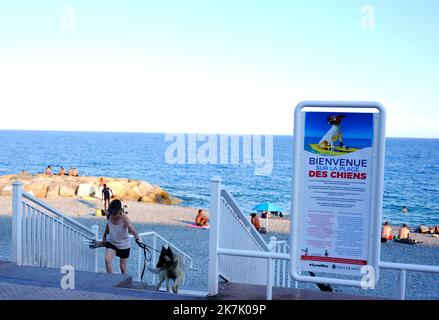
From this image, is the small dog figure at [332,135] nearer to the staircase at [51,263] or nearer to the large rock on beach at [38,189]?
the staircase at [51,263]

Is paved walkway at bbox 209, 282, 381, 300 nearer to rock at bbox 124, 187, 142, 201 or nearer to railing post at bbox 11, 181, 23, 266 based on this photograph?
railing post at bbox 11, 181, 23, 266

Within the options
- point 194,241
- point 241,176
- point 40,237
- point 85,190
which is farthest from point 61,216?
point 241,176

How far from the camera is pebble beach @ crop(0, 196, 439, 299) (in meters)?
14.8

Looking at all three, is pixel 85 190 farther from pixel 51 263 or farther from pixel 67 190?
pixel 51 263

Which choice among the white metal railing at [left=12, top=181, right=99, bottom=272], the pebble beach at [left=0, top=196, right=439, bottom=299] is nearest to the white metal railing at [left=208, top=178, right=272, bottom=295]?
the pebble beach at [left=0, top=196, right=439, bottom=299]

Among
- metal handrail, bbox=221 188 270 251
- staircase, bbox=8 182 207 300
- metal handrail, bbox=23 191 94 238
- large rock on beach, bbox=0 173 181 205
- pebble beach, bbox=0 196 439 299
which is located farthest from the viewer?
large rock on beach, bbox=0 173 181 205

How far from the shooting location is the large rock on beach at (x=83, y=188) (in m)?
40.0

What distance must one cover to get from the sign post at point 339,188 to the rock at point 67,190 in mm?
36791

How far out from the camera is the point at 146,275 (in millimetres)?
14234

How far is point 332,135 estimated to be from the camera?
5719 mm

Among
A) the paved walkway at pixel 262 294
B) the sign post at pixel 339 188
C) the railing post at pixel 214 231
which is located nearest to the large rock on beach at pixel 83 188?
the paved walkway at pixel 262 294

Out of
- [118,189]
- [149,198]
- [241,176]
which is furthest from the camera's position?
[241,176]

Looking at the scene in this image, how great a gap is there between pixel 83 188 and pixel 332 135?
37.3 metres
